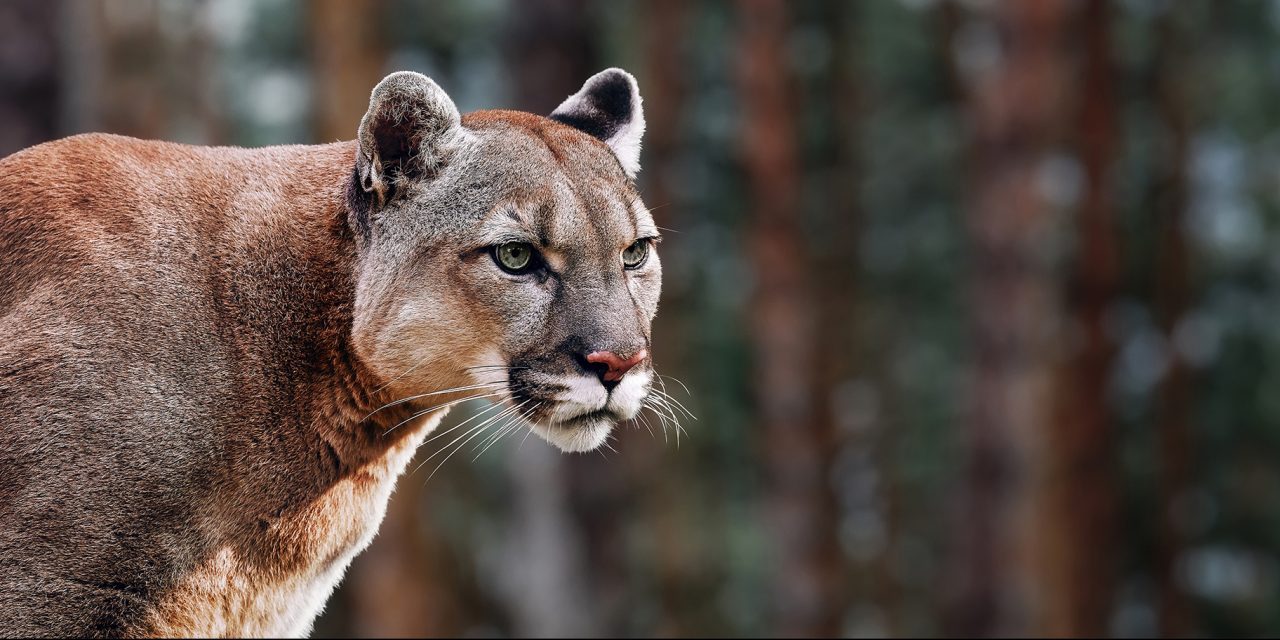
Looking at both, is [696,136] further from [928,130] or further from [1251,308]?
[1251,308]

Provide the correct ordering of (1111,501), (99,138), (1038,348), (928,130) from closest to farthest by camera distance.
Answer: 1. (99,138)
2. (1038,348)
3. (1111,501)
4. (928,130)

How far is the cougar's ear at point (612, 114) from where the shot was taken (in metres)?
5.65

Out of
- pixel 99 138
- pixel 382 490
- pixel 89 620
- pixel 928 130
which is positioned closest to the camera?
pixel 89 620

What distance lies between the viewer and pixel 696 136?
31875mm

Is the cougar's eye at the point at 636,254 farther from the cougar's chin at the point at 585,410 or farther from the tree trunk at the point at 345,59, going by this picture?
the tree trunk at the point at 345,59

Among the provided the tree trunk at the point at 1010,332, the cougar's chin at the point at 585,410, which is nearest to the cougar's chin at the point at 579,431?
the cougar's chin at the point at 585,410

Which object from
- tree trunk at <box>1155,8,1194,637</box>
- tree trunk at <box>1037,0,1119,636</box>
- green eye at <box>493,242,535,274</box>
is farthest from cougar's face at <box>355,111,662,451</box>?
tree trunk at <box>1155,8,1194,637</box>

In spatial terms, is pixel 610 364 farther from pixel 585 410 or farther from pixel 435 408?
pixel 435 408

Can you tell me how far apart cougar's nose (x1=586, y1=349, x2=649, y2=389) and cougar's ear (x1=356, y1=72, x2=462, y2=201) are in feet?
3.34

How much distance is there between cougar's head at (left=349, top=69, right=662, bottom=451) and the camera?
15.7ft

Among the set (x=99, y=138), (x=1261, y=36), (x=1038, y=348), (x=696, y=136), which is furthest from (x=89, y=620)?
(x=1261, y=36)

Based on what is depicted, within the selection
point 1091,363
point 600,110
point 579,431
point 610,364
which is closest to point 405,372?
point 579,431

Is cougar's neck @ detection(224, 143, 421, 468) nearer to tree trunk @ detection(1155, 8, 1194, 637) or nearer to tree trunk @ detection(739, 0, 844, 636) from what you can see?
tree trunk @ detection(739, 0, 844, 636)

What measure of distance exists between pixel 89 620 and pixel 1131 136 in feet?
102
